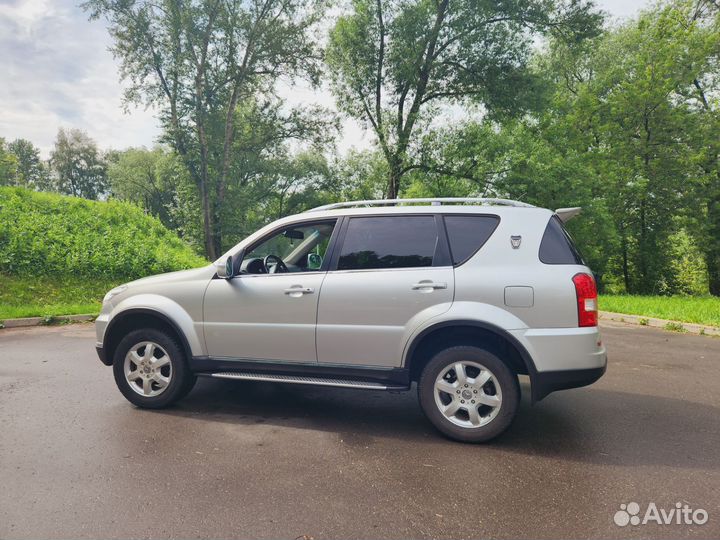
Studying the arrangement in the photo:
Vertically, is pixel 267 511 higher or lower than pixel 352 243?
lower

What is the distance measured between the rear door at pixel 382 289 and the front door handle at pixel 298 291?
0.13 m

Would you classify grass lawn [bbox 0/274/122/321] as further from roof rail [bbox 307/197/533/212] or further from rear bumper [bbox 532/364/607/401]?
rear bumper [bbox 532/364/607/401]

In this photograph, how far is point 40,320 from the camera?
9625 mm

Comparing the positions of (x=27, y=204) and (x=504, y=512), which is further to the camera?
(x=27, y=204)

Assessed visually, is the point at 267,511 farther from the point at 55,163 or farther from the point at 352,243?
the point at 55,163

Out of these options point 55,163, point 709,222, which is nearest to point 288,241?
point 709,222

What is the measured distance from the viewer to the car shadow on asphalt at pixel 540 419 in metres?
3.58

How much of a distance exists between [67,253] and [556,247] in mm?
13708

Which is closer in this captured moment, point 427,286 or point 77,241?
point 427,286

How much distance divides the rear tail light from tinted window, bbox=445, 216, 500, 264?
759 mm

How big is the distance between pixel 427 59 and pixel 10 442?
20979 mm

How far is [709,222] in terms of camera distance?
2175 centimetres

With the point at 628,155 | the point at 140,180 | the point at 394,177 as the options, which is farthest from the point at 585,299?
the point at 140,180

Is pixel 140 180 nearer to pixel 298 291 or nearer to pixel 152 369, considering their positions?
pixel 152 369
